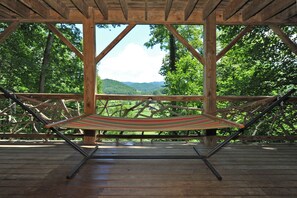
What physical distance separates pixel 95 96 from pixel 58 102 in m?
0.75

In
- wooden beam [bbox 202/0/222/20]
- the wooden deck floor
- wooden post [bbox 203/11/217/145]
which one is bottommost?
the wooden deck floor

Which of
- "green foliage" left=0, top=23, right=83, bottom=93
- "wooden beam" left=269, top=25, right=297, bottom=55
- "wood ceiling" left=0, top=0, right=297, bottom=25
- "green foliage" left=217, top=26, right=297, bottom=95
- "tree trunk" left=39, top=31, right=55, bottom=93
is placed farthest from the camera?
"tree trunk" left=39, top=31, right=55, bottom=93

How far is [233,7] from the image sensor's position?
351cm

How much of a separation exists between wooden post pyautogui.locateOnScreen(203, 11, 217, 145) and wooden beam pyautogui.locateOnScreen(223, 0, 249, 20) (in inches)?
7.7

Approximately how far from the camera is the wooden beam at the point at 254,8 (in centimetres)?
314

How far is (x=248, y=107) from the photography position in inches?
156

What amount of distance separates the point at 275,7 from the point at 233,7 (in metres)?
0.61

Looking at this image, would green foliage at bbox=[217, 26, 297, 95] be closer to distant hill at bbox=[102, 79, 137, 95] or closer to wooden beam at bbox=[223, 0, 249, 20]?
wooden beam at bbox=[223, 0, 249, 20]

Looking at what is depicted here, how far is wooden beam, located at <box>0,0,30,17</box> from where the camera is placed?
322cm

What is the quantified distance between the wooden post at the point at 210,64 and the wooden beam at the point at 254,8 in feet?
1.65

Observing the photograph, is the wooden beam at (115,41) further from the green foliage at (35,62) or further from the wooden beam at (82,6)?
the green foliage at (35,62)

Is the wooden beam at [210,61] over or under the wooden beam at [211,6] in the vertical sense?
under

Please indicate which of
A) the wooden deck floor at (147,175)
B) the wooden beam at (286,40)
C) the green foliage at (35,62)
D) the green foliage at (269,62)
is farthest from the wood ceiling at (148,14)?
the green foliage at (35,62)

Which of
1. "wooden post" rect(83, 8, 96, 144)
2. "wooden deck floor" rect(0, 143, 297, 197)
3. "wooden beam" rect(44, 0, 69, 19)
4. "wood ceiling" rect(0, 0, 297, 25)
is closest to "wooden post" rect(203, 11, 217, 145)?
"wood ceiling" rect(0, 0, 297, 25)
